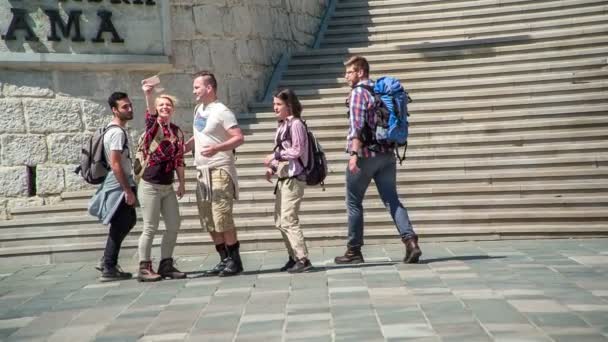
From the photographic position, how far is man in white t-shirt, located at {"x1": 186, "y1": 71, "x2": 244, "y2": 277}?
29.5ft

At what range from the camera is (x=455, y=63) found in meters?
15.0

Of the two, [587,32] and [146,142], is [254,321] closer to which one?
[146,142]

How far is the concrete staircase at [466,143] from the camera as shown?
11516mm

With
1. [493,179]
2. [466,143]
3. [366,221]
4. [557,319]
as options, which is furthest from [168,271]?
[466,143]

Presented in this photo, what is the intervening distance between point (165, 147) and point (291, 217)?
3.90ft

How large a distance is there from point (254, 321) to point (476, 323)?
134 cm

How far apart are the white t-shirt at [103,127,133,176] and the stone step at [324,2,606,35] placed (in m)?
8.36

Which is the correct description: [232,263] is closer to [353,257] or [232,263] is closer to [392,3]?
[353,257]

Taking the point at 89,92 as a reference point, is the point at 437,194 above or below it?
below

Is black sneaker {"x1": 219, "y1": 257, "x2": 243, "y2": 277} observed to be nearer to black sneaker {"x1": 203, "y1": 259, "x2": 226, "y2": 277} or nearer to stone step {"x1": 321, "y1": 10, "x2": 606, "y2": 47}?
black sneaker {"x1": 203, "y1": 259, "x2": 226, "y2": 277}

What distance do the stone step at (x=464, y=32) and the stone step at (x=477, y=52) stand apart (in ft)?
2.32

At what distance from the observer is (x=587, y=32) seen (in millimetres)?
15102

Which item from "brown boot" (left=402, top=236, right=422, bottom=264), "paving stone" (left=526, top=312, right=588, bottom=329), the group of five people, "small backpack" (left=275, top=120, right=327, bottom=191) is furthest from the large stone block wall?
"paving stone" (left=526, top=312, right=588, bottom=329)

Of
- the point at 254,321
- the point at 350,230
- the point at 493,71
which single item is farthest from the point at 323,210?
the point at 254,321
